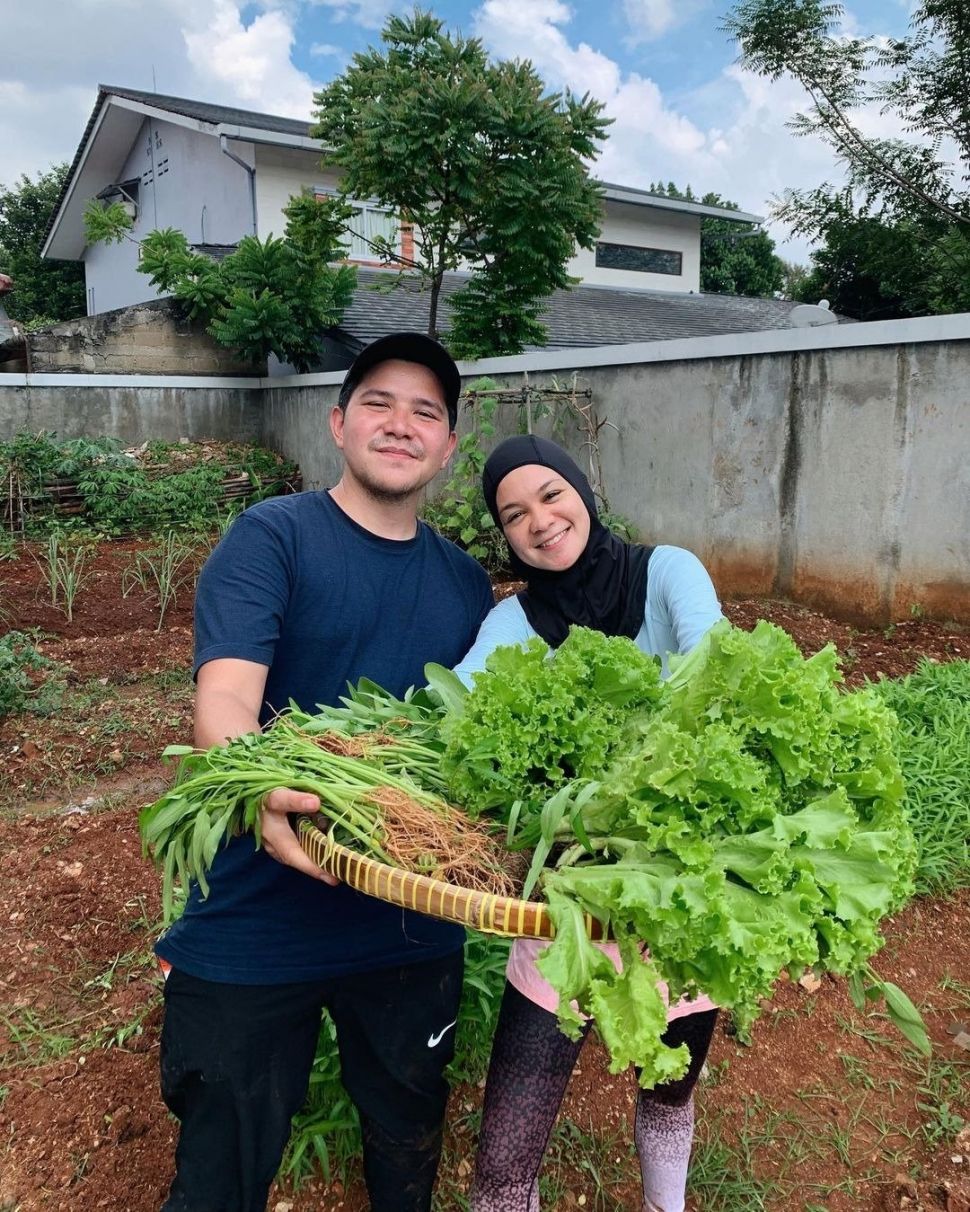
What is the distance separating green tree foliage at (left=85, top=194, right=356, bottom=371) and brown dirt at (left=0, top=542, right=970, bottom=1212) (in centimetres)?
1017

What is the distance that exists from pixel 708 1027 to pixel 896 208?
8.43 metres

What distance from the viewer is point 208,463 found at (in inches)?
504

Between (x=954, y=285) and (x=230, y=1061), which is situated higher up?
(x=954, y=285)

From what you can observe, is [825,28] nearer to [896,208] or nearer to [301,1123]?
[896,208]

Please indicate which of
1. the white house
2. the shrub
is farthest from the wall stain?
the white house

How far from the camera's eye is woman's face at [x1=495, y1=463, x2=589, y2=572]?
2195 mm

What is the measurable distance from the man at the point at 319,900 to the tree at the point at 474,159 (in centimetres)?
977

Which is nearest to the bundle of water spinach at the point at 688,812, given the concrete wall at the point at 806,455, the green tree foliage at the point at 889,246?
the concrete wall at the point at 806,455

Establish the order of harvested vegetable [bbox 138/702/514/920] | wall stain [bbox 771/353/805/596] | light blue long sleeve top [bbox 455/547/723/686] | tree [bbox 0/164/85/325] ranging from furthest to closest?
1. tree [bbox 0/164/85/325]
2. wall stain [bbox 771/353/805/596]
3. light blue long sleeve top [bbox 455/547/723/686]
4. harvested vegetable [bbox 138/702/514/920]

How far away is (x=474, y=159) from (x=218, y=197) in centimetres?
837

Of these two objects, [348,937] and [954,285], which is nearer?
[348,937]

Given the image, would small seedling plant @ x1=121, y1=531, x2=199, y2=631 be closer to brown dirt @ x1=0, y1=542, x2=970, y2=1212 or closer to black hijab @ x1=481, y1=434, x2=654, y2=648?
brown dirt @ x1=0, y1=542, x2=970, y2=1212

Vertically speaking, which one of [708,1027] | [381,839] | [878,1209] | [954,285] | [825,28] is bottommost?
[878,1209]

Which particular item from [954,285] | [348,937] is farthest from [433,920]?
[954,285]
